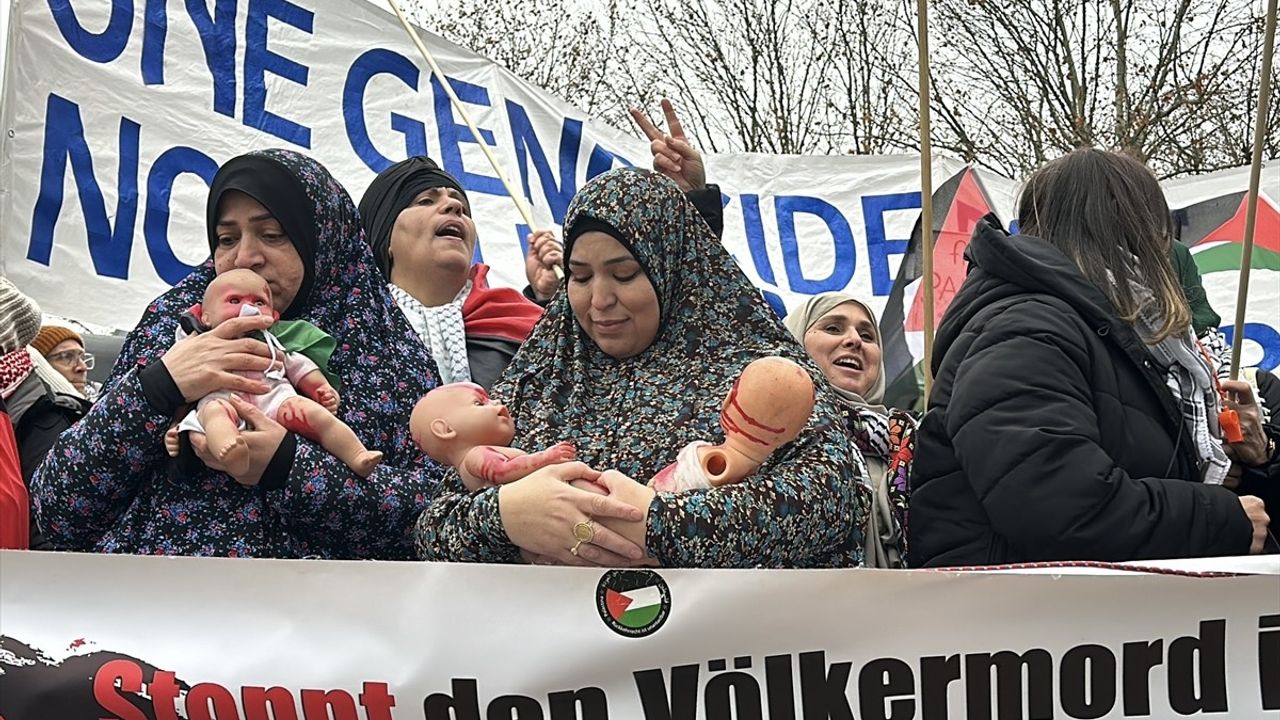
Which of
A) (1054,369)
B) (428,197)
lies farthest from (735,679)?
(428,197)

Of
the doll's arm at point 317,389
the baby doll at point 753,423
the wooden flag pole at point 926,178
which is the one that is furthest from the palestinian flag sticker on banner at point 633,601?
the wooden flag pole at point 926,178

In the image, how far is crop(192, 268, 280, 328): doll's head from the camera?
2406 millimetres

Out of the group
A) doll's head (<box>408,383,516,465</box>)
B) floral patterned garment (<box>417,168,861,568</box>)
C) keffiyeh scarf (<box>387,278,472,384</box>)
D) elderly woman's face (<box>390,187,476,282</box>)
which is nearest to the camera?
floral patterned garment (<box>417,168,861,568</box>)

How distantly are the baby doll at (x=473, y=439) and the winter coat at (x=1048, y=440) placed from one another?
63 centimetres

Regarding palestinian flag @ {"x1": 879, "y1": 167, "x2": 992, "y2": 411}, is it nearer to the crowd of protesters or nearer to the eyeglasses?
the eyeglasses

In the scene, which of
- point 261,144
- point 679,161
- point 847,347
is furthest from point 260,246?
point 261,144

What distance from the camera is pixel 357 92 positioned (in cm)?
539

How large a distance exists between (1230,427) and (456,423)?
4.54ft

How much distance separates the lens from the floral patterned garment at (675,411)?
2080 mm

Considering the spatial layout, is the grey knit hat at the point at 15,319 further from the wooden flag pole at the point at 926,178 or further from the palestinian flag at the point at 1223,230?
the palestinian flag at the point at 1223,230

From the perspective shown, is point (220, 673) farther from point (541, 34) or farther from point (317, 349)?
point (541, 34)

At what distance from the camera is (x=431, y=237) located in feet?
11.2

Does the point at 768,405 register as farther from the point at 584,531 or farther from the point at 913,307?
the point at 913,307

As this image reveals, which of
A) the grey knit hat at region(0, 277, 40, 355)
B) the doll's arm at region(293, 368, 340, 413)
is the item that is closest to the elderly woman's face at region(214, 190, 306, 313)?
the doll's arm at region(293, 368, 340, 413)
